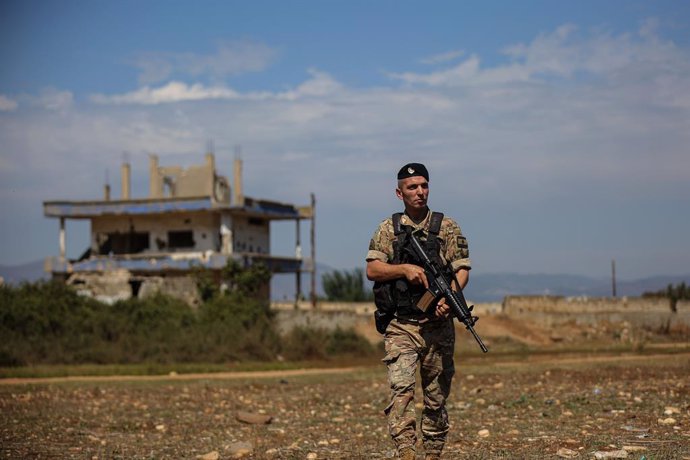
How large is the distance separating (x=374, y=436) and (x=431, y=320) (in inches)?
156

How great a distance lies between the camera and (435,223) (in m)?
7.58

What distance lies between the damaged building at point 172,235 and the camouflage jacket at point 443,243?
36026mm

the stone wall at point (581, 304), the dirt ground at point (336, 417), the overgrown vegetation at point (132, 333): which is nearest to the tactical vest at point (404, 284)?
the dirt ground at point (336, 417)

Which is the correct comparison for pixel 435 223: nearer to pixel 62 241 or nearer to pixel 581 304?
pixel 581 304

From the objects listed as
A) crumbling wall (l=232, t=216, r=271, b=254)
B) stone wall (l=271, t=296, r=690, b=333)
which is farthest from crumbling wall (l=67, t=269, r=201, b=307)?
stone wall (l=271, t=296, r=690, b=333)

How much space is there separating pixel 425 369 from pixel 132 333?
26.0 metres

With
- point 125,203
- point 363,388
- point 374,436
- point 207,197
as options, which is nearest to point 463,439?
point 374,436

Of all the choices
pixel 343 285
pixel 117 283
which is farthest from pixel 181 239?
pixel 343 285

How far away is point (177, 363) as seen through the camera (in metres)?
29.9

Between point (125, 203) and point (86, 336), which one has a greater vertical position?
point (125, 203)

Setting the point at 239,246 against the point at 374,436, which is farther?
the point at 239,246

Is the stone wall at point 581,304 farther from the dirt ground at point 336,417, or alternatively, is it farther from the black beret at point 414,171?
the black beret at point 414,171

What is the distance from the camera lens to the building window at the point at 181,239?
156 feet

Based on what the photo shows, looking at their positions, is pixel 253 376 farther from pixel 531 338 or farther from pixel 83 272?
pixel 83 272
